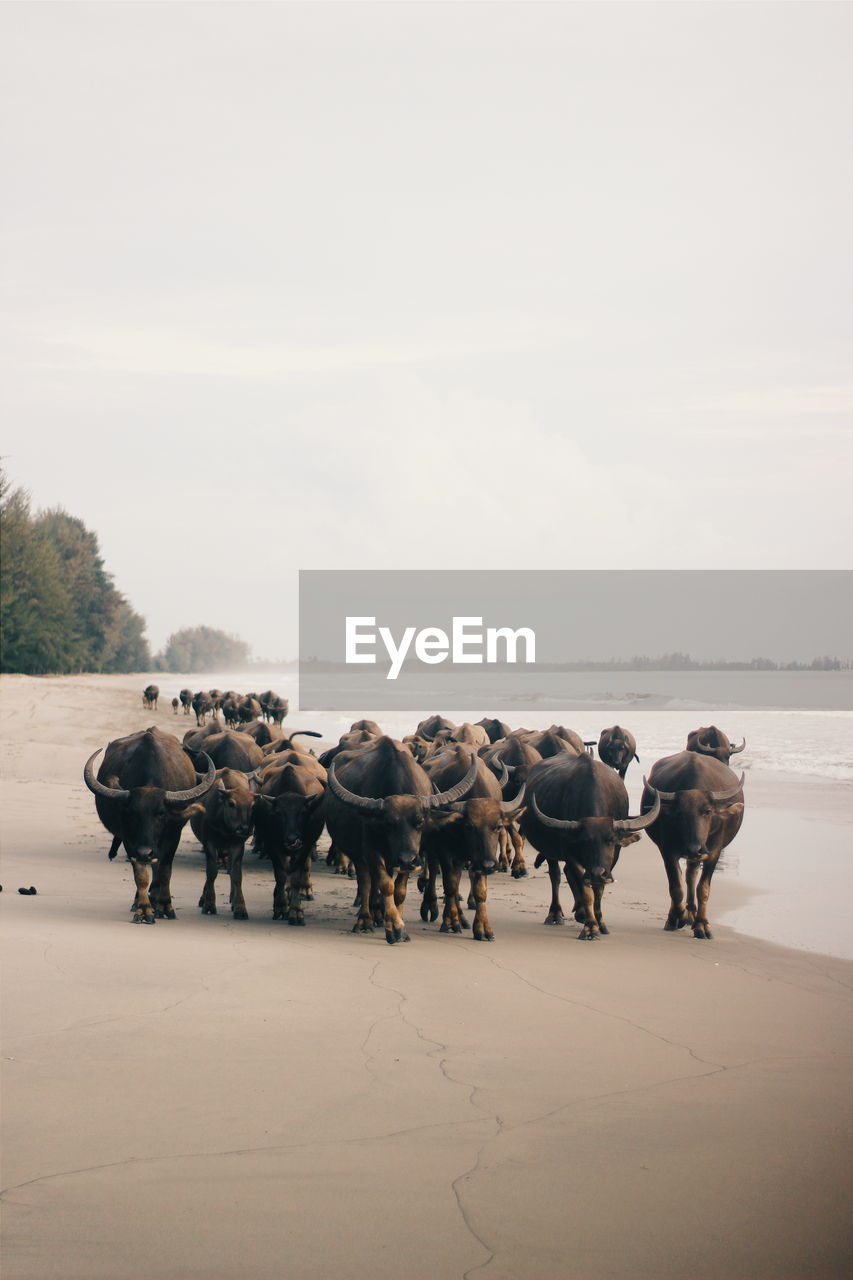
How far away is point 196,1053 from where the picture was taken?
7.58 meters

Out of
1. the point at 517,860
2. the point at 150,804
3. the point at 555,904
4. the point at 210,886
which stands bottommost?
the point at 517,860

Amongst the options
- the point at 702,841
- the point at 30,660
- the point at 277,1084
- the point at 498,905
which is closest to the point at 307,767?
the point at 498,905

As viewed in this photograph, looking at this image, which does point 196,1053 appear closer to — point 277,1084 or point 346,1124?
point 277,1084

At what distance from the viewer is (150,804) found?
13.1m

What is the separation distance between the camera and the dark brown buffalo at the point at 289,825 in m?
13.3

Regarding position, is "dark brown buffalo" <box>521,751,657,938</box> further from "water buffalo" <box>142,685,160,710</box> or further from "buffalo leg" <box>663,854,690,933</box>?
"water buffalo" <box>142,685,160,710</box>

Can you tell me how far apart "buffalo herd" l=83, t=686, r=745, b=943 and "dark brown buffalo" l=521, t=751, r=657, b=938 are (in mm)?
17

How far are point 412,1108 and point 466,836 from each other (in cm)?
637

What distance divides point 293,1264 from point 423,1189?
834mm

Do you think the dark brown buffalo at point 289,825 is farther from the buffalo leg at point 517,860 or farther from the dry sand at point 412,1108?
the buffalo leg at point 517,860

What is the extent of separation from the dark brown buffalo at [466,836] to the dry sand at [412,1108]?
85cm

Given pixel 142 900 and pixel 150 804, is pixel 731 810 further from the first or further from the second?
pixel 142 900

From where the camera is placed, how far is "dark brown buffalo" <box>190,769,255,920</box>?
1351cm

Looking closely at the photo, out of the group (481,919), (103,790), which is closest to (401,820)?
(481,919)
